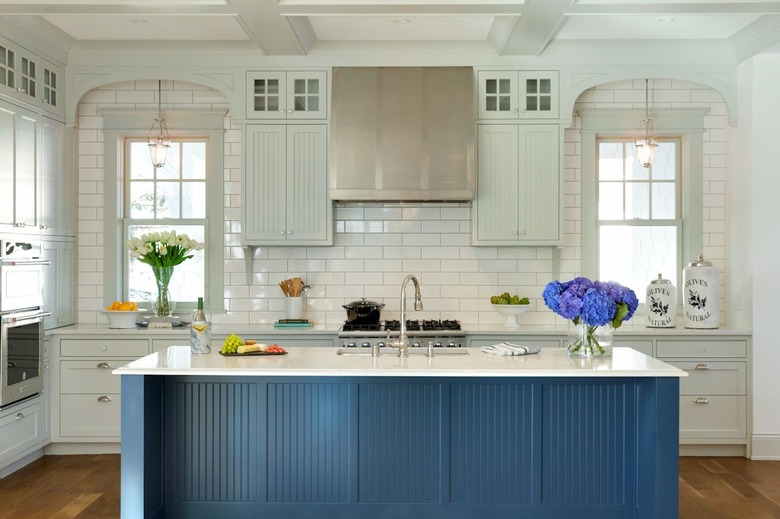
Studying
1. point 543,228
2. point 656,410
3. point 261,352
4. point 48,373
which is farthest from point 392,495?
point 48,373

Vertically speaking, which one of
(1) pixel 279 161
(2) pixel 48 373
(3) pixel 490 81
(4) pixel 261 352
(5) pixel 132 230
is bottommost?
(2) pixel 48 373

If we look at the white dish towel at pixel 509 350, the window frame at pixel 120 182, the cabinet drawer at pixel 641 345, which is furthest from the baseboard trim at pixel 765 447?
the window frame at pixel 120 182

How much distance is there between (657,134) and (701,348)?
1.81 metres

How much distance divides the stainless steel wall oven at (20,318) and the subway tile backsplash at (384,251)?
32.9 inches

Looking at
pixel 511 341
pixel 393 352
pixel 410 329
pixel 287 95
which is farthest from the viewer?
pixel 287 95

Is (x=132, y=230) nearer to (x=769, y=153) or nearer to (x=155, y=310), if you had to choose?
(x=155, y=310)

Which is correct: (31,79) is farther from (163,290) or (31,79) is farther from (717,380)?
(717,380)

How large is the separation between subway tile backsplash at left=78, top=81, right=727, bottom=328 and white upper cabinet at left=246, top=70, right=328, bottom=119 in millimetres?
449

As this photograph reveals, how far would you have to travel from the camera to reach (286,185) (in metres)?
5.88

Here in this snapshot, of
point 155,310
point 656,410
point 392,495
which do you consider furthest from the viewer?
point 155,310

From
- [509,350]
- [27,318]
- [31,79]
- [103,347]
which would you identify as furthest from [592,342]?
[31,79]

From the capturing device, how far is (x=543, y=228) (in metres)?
5.87

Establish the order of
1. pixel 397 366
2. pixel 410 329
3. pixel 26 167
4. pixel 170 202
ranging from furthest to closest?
pixel 170 202 < pixel 410 329 < pixel 26 167 < pixel 397 366

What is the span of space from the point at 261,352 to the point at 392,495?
3.37ft
